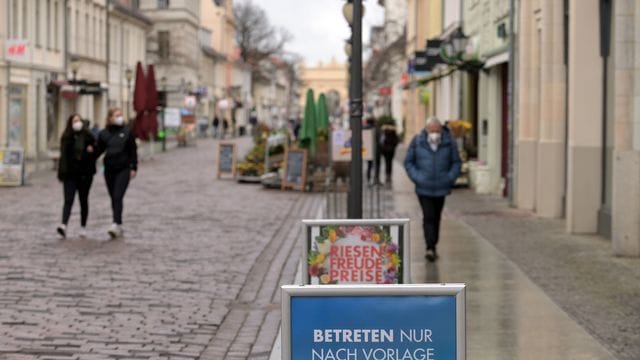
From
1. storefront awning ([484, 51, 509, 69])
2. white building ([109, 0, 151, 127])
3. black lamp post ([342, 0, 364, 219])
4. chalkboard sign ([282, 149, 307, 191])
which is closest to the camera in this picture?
black lamp post ([342, 0, 364, 219])

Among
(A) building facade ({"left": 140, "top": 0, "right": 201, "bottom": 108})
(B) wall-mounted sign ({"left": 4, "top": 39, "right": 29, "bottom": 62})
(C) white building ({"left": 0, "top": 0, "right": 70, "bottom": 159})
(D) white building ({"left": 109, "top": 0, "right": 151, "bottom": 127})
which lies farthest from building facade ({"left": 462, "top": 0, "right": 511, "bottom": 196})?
(A) building facade ({"left": 140, "top": 0, "right": 201, "bottom": 108})

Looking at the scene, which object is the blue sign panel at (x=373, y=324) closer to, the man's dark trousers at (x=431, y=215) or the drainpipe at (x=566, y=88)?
the man's dark trousers at (x=431, y=215)

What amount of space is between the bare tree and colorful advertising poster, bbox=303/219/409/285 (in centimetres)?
11452

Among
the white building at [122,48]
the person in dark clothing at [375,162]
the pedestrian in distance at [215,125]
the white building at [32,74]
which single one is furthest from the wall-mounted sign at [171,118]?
the person in dark clothing at [375,162]

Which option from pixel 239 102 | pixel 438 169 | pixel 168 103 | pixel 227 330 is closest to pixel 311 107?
pixel 438 169

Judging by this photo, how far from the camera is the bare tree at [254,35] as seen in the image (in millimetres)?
123250

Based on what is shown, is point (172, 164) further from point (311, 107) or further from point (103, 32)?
point (103, 32)

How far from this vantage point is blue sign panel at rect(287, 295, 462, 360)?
450cm

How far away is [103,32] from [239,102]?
54826 millimetres

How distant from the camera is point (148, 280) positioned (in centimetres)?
1277

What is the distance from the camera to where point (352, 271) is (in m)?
8.21

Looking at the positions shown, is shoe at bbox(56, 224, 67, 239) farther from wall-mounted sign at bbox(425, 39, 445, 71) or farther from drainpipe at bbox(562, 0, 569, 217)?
wall-mounted sign at bbox(425, 39, 445, 71)

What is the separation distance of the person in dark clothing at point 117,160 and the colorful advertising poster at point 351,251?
30.0ft

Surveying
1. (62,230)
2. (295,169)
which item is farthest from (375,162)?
(62,230)
